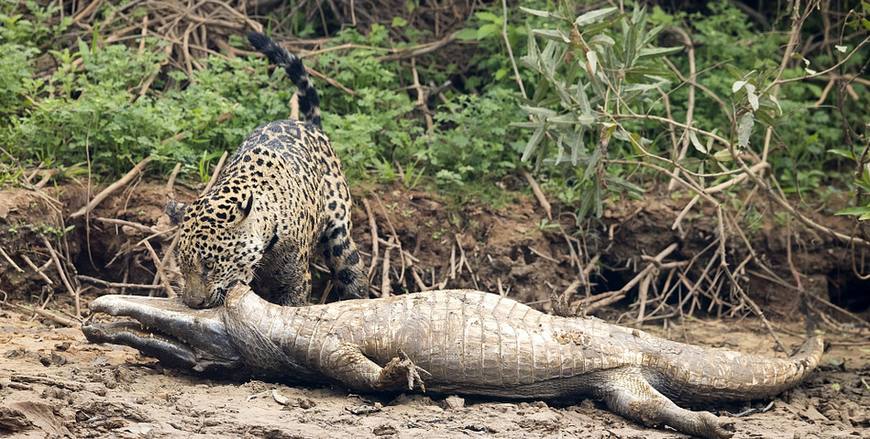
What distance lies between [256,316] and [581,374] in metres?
1.87

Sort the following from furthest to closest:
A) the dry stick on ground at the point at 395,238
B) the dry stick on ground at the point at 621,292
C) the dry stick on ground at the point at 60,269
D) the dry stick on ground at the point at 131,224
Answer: the dry stick on ground at the point at 621,292 → the dry stick on ground at the point at 395,238 → the dry stick on ground at the point at 131,224 → the dry stick on ground at the point at 60,269

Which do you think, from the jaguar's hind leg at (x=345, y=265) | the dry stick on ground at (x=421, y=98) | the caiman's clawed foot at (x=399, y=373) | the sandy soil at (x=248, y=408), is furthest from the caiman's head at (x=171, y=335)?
the dry stick on ground at (x=421, y=98)

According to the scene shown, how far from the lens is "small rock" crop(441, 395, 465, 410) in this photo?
253 inches

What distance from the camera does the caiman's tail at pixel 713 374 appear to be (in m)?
6.86

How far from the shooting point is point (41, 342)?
7027 mm

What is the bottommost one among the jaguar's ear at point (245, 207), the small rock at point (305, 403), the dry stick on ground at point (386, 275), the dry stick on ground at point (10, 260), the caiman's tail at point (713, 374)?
the caiman's tail at point (713, 374)

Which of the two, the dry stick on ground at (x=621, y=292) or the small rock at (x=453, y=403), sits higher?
the small rock at (x=453, y=403)

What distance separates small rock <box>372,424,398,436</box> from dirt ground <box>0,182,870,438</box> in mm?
10

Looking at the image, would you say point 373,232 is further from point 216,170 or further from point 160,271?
point 160,271

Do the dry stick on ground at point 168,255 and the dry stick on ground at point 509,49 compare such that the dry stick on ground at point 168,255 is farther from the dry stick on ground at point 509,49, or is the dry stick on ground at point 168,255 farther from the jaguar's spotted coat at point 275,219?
the dry stick on ground at point 509,49

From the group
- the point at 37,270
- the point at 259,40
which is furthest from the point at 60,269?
the point at 259,40

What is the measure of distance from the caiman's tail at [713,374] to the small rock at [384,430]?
168 cm

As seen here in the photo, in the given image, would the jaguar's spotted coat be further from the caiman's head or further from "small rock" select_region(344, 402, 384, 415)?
"small rock" select_region(344, 402, 384, 415)

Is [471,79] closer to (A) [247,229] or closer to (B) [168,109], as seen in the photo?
(B) [168,109]
